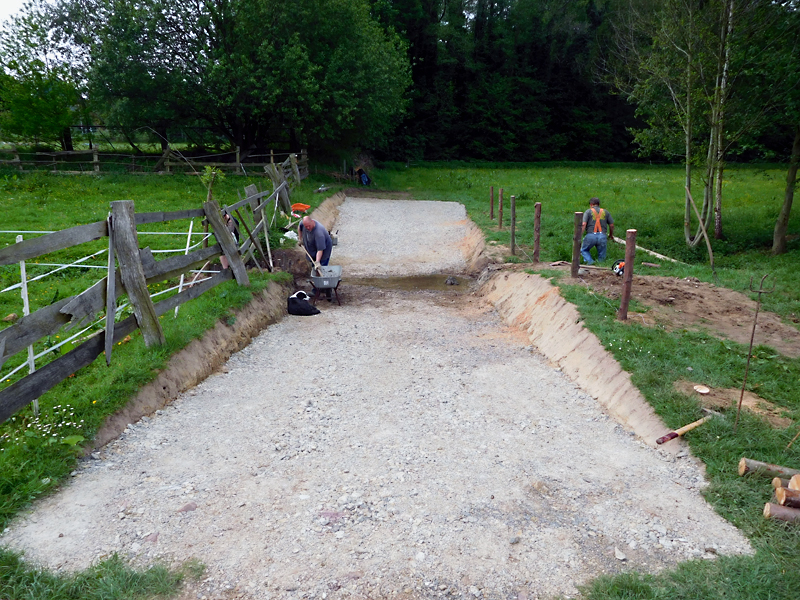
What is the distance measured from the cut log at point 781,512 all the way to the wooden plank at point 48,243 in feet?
20.5

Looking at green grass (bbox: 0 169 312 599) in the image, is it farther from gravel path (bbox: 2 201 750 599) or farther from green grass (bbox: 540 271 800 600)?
green grass (bbox: 540 271 800 600)

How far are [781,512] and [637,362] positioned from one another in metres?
2.61

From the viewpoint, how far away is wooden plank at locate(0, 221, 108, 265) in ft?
15.9

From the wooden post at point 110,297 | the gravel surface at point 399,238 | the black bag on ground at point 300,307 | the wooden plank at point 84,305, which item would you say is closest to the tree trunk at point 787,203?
the gravel surface at point 399,238

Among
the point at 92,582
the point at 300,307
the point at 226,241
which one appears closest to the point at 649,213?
the point at 300,307

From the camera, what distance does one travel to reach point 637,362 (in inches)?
268

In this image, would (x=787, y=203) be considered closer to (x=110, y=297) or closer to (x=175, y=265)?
(x=175, y=265)

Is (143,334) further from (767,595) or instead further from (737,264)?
(737,264)

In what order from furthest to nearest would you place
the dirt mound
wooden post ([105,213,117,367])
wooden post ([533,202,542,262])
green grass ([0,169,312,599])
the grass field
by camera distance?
wooden post ([533,202,542,262]), the dirt mound, wooden post ([105,213,117,367]), the grass field, green grass ([0,169,312,599])

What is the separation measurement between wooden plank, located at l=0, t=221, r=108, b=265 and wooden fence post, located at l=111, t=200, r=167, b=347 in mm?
161

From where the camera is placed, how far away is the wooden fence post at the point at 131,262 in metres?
6.17

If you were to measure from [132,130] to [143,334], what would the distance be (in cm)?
2315

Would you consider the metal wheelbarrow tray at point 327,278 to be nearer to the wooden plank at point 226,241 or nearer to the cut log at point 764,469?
the wooden plank at point 226,241

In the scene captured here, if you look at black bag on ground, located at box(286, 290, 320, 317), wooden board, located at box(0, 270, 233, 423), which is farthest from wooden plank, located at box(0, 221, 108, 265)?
black bag on ground, located at box(286, 290, 320, 317)
